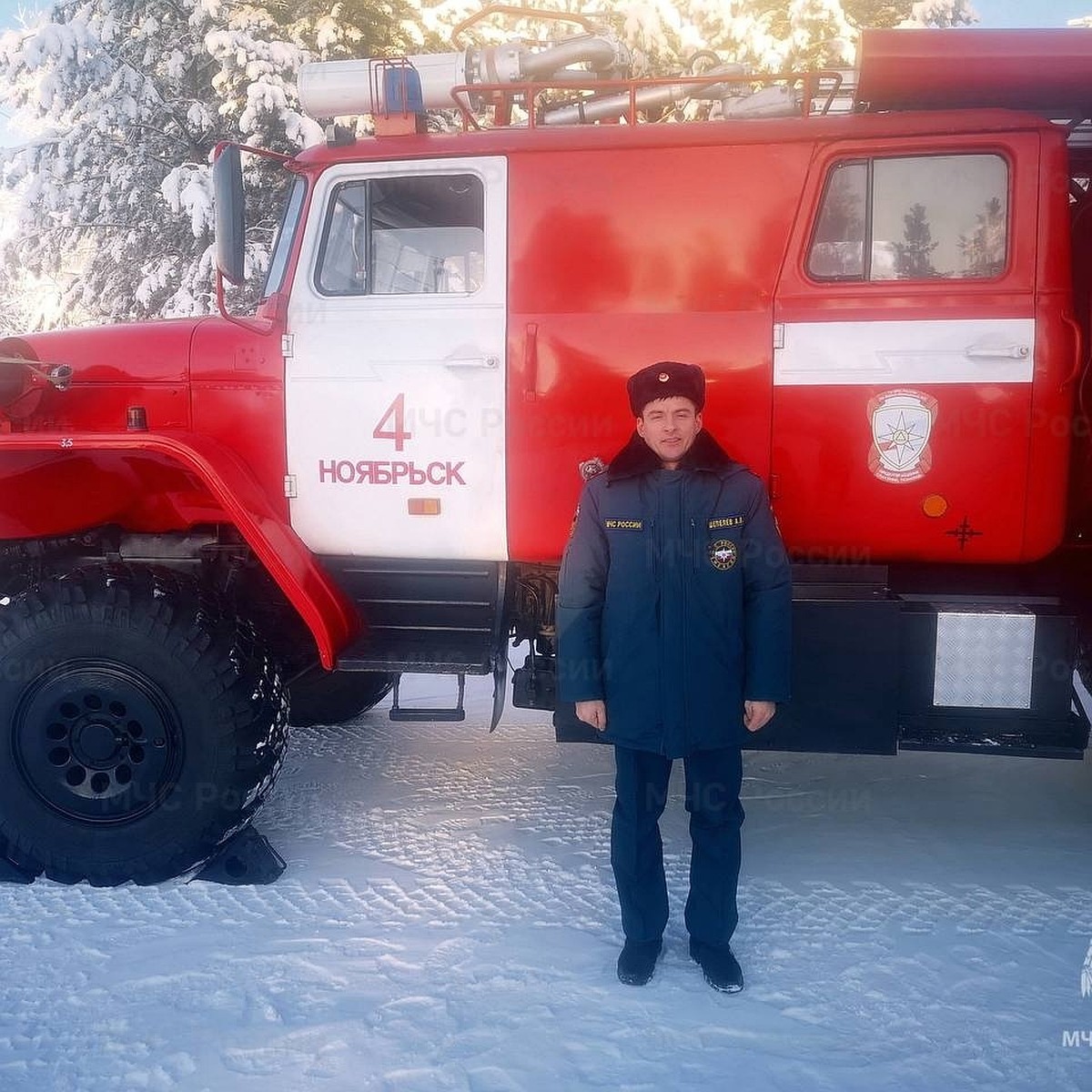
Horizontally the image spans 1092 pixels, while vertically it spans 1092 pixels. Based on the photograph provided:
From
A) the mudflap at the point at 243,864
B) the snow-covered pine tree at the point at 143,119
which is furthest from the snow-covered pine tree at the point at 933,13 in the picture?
the mudflap at the point at 243,864

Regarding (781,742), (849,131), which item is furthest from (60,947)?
(849,131)

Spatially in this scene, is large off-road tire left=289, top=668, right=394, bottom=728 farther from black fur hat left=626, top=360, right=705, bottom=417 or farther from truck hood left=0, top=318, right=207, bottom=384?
black fur hat left=626, top=360, right=705, bottom=417

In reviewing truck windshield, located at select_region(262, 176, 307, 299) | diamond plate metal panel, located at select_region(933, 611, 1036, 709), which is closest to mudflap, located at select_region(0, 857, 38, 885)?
truck windshield, located at select_region(262, 176, 307, 299)

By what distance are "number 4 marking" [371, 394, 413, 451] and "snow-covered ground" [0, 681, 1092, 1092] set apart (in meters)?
1.52

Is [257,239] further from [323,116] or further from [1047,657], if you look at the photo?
[1047,657]

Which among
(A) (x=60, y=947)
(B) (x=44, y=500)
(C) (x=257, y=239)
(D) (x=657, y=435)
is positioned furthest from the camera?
(C) (x=257, y=239)

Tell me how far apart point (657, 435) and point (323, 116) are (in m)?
1.91

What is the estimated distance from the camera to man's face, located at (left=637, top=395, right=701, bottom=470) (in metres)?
2.41

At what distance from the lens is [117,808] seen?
2992mm

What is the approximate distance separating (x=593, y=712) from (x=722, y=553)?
0.56 meters

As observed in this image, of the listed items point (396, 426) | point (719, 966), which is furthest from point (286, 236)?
point (719, 966)

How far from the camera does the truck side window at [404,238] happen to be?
3.13 meters

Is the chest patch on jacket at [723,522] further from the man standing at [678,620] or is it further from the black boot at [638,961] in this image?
the black boot at [638,961]

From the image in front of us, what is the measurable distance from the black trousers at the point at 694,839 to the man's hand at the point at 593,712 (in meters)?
0.11
